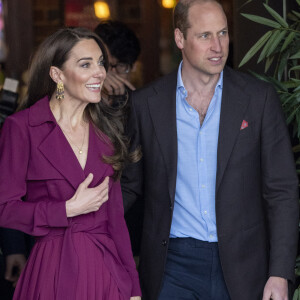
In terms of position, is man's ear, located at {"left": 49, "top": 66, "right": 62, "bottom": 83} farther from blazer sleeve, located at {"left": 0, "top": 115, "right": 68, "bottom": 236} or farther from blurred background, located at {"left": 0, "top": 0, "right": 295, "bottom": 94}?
blurred background, located at {"left": 0, "top": 0, "right": 295, "bottom": 94}

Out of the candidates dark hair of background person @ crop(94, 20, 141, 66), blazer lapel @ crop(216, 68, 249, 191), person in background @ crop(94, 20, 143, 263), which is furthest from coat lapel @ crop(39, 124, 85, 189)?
dark hair of background person @ crop(94, 20, 141, 66)

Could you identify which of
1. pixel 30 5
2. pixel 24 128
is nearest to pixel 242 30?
pixel 24 128

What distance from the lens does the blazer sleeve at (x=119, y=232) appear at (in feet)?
9.31

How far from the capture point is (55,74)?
9.30ft

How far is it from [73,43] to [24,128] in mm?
408

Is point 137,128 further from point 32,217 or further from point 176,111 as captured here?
point 32,217

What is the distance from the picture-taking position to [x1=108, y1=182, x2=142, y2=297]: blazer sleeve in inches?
112

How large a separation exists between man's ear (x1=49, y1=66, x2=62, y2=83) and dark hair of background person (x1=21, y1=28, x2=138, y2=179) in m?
0.01

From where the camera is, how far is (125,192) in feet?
10.4

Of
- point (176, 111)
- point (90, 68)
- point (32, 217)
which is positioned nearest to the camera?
point (32, 217)

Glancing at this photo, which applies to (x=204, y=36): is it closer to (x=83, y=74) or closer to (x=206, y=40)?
(x=206, y=40)

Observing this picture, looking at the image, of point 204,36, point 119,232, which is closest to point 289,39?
point 204,36

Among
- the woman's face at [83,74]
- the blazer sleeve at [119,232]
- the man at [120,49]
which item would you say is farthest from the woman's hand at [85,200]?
the man at [120,49]

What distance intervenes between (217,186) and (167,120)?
1.19ft
